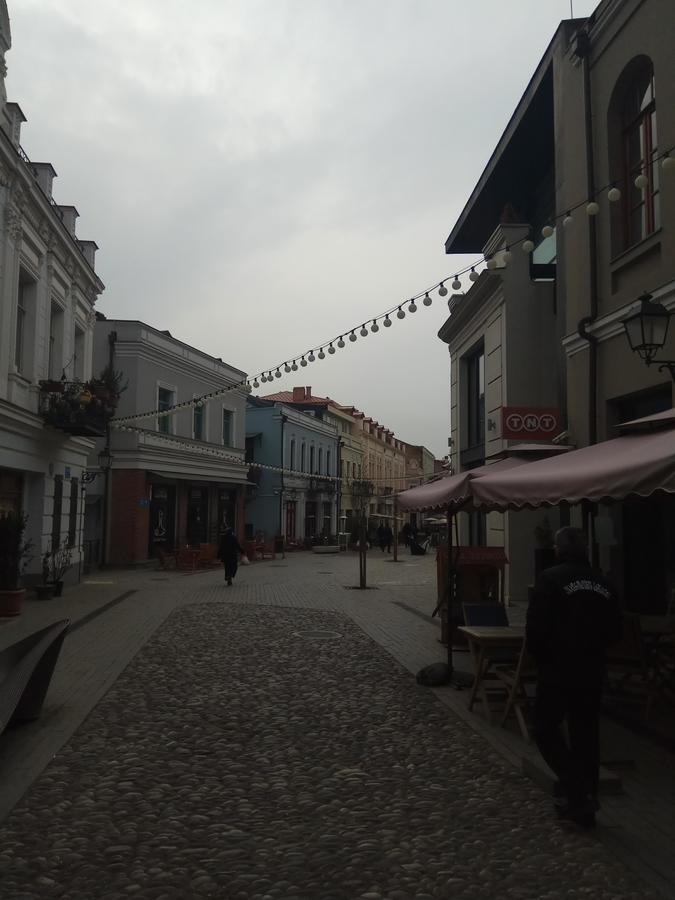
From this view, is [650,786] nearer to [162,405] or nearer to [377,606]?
[377,606]

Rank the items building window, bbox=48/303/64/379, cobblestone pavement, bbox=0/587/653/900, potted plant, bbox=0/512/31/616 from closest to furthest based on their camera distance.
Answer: cobblestone pavement, bbox=0/587/653/900 → potted plant, bbox=0/512/31/616 → building window, bbox=48/303/64/379

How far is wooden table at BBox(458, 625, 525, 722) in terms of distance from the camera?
21.7 ft

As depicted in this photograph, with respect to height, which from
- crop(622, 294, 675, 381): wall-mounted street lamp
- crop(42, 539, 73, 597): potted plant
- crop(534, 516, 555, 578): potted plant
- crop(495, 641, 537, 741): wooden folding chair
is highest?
crop(622, 294, 675, 381): wall-mounted street lamp

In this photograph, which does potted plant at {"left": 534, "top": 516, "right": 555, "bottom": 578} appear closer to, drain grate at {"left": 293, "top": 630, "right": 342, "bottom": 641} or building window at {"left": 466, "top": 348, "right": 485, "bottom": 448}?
drain grate at {"left": 293, "top": 630, "right": 342, "bottom": 641}

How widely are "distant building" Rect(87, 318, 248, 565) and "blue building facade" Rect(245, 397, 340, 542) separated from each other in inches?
283

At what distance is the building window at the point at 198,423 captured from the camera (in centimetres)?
3161

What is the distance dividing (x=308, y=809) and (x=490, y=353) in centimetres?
1343

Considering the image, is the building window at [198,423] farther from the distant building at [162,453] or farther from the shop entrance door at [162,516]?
the shop entrance door at [162,516]

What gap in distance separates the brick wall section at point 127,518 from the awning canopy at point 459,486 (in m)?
18.1

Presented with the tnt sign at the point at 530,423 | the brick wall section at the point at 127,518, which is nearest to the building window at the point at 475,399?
the tnt sign at the point at 530,423

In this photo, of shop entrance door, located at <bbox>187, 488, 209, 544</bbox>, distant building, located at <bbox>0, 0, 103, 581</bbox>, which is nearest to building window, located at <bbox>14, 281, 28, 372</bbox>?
distant building, located at <bbox>0, 0, 103, 581</bbox>

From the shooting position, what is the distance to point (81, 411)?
1673cm

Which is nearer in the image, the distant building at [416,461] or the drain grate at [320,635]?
the drain grate at [320,635]

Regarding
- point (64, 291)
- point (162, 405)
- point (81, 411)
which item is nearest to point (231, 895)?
point (81, 411)
